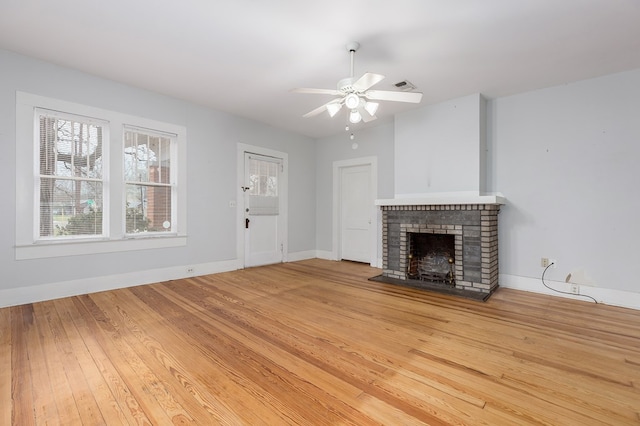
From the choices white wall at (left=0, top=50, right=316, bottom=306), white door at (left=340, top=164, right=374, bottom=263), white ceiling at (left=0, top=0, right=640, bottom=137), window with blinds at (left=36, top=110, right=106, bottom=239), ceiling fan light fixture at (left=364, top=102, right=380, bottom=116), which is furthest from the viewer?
white door at (left=340, top=164, right=374, bottom=263)

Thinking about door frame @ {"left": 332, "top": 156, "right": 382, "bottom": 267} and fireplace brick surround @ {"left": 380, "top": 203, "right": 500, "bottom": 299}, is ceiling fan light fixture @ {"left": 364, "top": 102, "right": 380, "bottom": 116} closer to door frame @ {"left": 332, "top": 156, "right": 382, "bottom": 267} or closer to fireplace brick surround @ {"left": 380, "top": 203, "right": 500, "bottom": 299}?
fireplace brick surround @ {"left": 380, "top": 203, "right": 500, "bottom": 299}

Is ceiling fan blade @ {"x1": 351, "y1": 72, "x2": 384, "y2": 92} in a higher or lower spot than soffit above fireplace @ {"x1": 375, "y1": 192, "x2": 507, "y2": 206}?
higher

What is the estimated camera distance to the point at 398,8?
7.65 feet

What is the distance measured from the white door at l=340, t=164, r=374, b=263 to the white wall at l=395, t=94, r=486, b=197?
42.1 inches

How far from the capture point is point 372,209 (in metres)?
5.62

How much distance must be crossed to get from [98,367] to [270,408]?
4.29 ft

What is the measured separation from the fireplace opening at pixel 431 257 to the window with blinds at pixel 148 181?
12.4ft

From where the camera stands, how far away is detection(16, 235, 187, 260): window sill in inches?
127

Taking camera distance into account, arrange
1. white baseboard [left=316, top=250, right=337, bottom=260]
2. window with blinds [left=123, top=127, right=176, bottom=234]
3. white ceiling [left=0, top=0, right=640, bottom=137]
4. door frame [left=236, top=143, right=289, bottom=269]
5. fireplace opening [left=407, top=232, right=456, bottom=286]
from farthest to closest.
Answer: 1. white baseboard [left=316, top=250, right=337, bottom=260]
2. door frame [left=236, top=143, right=289, bottom=269]
3. fireplace opening [left=407, top=232, right=456, bottom=286]
4. window with blinds [left=123, top=127, right=176, bottom=234]
5. white ceiling [left=0, top=0, right=640, bottom=137]

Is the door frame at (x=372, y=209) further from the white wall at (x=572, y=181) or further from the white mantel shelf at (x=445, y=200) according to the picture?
the white wall at (x=572, y=181)

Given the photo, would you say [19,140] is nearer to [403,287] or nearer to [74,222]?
[74,222]

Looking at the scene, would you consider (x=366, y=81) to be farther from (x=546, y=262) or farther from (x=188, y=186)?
(x=546, y=262)

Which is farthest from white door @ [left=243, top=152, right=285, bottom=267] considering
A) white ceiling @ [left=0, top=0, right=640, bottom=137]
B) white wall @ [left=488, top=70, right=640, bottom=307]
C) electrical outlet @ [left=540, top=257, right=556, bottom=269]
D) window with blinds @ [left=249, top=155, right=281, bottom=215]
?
electrical outlet @ [left=540, top=257, right=556, bottom=269]

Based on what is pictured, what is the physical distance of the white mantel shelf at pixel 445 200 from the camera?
3680mm
